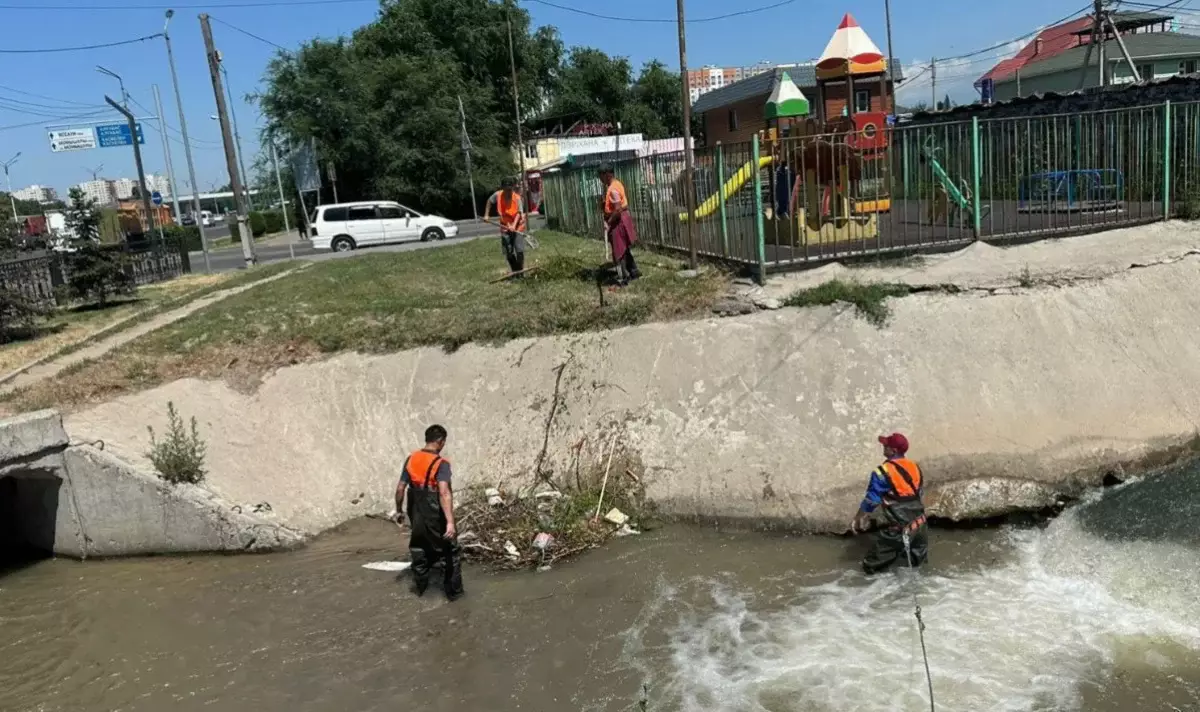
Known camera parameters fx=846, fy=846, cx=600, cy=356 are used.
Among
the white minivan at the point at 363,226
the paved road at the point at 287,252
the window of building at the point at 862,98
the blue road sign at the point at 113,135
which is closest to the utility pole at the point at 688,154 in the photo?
the window of building at the point at 862,98

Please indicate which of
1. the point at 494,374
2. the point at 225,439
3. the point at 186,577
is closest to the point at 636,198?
the point at 494,374

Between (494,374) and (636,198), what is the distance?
6432 millimetres

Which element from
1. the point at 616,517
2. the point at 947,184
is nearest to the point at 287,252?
the point at 947,184

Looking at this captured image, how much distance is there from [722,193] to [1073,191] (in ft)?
16.8

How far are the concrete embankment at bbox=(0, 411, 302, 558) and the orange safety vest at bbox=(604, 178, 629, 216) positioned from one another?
570 cm

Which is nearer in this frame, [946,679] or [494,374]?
[946,679]

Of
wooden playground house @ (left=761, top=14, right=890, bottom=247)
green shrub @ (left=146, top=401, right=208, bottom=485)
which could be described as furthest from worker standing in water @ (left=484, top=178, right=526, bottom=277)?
green shrub @ (left=146, top=401, right=208, bottom=485)

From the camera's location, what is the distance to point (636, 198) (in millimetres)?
14906

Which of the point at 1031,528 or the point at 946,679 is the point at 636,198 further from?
the point at 946,679

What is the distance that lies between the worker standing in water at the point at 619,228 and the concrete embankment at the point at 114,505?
5392mm

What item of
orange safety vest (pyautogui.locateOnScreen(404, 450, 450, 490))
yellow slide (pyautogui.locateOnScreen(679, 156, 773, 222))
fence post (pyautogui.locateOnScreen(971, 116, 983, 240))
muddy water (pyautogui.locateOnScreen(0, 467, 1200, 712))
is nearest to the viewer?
muddy water (pyautogui.locateOnScreen(0, 467, 1200, 712))

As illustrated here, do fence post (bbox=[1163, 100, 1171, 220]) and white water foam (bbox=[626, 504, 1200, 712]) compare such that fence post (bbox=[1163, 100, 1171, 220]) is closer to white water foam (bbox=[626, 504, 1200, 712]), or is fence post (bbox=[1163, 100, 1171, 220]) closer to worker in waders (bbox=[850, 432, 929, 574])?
white water foam (bbox=[626, 504, 1200, 712])

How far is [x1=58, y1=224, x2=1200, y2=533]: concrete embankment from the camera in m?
8.15

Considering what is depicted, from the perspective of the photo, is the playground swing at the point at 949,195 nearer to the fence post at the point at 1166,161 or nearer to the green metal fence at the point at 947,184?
the green metal fence at the point at 947,184
